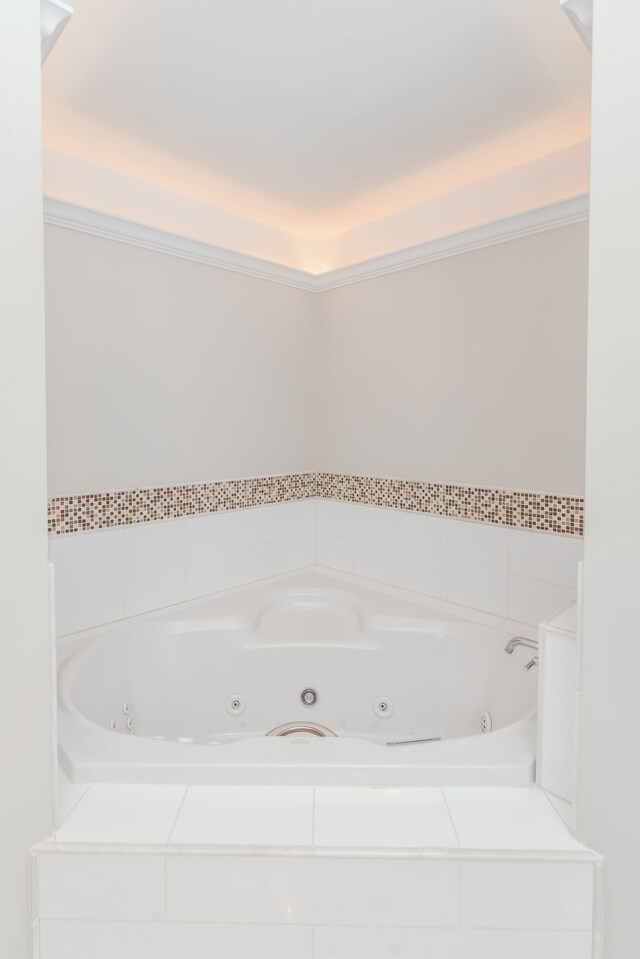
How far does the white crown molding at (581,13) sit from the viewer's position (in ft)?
3.61

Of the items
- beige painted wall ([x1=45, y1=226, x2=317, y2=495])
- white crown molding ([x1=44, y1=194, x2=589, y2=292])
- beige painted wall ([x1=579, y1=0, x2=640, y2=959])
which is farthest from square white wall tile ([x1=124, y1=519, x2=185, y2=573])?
beige painted wall ([x1=579, y1=0, x2=640, y2=959])

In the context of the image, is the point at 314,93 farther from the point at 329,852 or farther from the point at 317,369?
the point at 329,852

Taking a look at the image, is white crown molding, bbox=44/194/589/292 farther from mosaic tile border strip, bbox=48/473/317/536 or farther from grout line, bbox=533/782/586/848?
grout line, bbox=533/782/586/848

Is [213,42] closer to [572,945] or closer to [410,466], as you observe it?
[410,466]

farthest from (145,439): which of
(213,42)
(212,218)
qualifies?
(213,42)

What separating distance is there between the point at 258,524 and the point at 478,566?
3.76 ft

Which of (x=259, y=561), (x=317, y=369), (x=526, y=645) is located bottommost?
(x=526, y=645)

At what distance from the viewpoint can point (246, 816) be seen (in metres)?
1.25

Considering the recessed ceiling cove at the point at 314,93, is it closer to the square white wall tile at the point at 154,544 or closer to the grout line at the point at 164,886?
the square white wall tile at the point at 154,544

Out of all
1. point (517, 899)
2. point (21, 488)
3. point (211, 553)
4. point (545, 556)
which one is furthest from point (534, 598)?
point (21, 488)

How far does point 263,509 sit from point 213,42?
6.44 ft

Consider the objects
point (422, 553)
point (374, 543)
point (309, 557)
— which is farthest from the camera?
point (309, 557)

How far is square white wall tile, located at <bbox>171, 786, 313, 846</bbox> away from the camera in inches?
46.2

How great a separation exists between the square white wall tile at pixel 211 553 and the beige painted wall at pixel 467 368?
2.51ft
